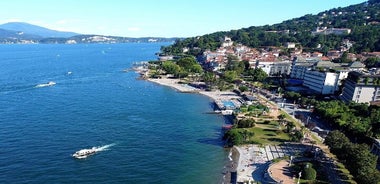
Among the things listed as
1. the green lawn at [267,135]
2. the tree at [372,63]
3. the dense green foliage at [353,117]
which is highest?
the tree at [372,63]

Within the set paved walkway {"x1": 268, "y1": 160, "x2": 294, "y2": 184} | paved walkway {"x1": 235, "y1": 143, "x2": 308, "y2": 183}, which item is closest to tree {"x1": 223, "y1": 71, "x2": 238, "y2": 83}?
paved walkway {"x1": 235, "y1": 143, "x2": 308, "y2": 183}

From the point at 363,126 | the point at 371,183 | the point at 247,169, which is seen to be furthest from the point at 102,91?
the point at 371,183

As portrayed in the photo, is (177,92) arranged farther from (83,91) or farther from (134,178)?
(134,178)

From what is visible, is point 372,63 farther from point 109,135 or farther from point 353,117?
point 109,135

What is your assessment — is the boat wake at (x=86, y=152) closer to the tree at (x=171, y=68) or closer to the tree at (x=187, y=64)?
the tree at (x=171, y=68)

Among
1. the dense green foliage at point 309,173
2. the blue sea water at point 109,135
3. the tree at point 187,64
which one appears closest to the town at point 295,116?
the dense green foliage at point 309,173

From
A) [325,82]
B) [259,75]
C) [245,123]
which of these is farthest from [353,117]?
[259,75]
